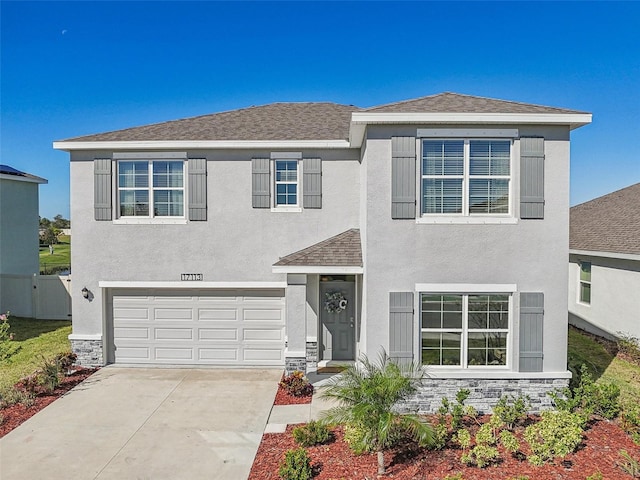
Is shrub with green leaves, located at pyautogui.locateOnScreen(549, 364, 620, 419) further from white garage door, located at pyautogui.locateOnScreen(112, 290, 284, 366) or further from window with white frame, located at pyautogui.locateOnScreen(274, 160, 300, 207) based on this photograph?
window with white frame, located at pyautogui.locateOnScreen(274, 160, 300, 207)

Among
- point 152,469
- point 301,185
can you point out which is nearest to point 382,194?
point 301,185

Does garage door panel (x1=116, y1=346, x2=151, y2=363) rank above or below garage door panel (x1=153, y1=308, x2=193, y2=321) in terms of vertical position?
below

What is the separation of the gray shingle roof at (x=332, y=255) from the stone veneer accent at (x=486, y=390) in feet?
9.93

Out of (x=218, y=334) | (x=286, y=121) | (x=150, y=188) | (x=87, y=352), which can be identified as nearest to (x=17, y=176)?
(x=150, y=188)

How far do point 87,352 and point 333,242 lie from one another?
297 inches

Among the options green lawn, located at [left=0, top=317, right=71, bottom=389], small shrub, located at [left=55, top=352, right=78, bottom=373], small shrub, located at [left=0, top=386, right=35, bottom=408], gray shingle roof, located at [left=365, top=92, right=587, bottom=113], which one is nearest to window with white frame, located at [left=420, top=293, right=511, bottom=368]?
gray shingle roof, located at [left=365, top=92, right=587, bottom=113]

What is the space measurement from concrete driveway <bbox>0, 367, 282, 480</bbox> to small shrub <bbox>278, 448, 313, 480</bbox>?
31.9 inches

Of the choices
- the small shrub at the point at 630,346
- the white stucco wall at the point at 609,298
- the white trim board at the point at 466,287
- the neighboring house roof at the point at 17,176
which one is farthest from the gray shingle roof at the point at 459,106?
the neighboring house roof at the point at 17,176

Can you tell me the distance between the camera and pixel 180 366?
11.0 meters

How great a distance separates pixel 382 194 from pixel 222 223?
4.85m

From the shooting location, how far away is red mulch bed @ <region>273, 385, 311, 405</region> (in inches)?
343

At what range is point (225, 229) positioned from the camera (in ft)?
35.3

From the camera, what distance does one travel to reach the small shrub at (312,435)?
675 cm

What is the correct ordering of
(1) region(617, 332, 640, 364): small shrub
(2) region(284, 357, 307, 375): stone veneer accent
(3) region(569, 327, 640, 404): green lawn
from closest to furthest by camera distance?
(3) region(569, 327, 640, 404): green lawn < (2) region(284, 357, 307, 375): stone veneer accent < (1) region(617, 332, 640, 364): small shrub
